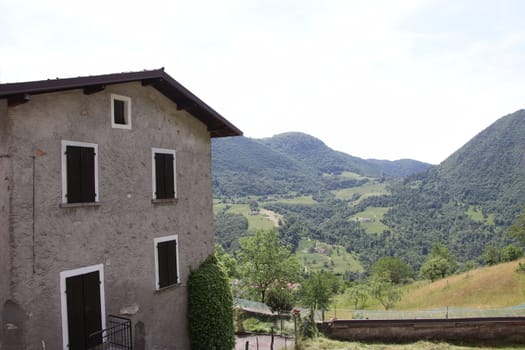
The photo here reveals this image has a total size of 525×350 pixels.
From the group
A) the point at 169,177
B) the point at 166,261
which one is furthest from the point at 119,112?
the point at 166,261

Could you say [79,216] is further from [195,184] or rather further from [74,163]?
[195,184]

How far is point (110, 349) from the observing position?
11133 millimetres

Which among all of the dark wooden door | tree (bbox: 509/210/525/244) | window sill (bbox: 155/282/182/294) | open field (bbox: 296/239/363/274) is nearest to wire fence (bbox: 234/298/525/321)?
window sill (bbox: 155/282/182/294)

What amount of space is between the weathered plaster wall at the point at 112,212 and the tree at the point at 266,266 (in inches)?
769

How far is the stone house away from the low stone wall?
9821mm

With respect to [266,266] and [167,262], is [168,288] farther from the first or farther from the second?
[266,266]

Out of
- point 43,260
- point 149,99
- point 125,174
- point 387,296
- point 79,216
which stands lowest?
point 387,296

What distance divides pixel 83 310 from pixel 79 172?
11.9 feet

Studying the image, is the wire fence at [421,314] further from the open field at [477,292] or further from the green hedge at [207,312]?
the open field at [477,292]

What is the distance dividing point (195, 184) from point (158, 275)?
3.50 metres

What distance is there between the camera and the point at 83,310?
10484 millimetres

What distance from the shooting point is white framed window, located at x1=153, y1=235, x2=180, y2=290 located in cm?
1284

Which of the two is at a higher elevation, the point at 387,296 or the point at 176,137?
the point at 176,137

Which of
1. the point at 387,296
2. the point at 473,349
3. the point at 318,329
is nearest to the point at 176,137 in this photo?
the point at 318,329
